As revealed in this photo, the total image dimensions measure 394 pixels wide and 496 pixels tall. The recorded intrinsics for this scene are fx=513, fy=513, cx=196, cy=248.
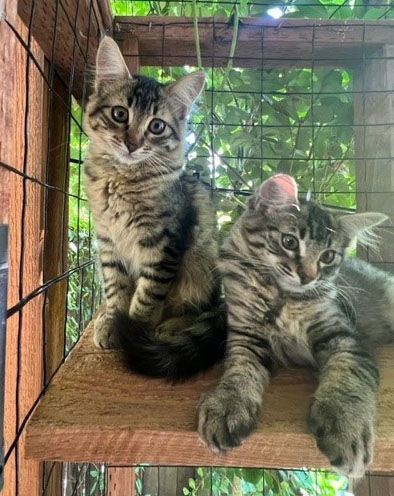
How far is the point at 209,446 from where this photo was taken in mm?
798

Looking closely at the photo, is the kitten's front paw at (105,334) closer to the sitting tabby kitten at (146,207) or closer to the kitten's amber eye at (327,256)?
the sitting tabby kitten at (146,207)

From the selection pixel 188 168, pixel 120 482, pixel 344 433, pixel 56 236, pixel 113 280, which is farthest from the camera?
pixel 188 168

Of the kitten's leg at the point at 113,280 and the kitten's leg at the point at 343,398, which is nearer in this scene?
the kitten's leg at the point at 343,398

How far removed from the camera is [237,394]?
2.95ft

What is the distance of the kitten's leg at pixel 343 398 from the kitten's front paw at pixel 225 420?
10cm

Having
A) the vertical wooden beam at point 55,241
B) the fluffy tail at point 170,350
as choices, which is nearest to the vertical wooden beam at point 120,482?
the vertical wooden beam at point 55,241

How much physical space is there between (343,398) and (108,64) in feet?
3.35

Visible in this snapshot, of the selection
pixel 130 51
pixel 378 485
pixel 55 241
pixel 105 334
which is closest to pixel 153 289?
pixel 105 334

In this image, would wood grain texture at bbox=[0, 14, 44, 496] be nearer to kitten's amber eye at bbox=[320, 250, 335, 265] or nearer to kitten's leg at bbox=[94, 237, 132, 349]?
kitten's leg at bbox=[94, 237, 132, 349]

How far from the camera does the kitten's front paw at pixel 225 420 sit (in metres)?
0.80

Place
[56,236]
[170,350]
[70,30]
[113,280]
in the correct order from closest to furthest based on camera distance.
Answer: [170,350] → [70,30] → [56,236] → [113,280]

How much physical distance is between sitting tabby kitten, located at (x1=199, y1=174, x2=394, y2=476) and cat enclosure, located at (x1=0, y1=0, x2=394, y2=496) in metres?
0.05

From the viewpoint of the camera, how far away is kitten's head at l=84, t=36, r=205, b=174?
4.45 feet

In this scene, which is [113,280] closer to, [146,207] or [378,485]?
[146,207]
